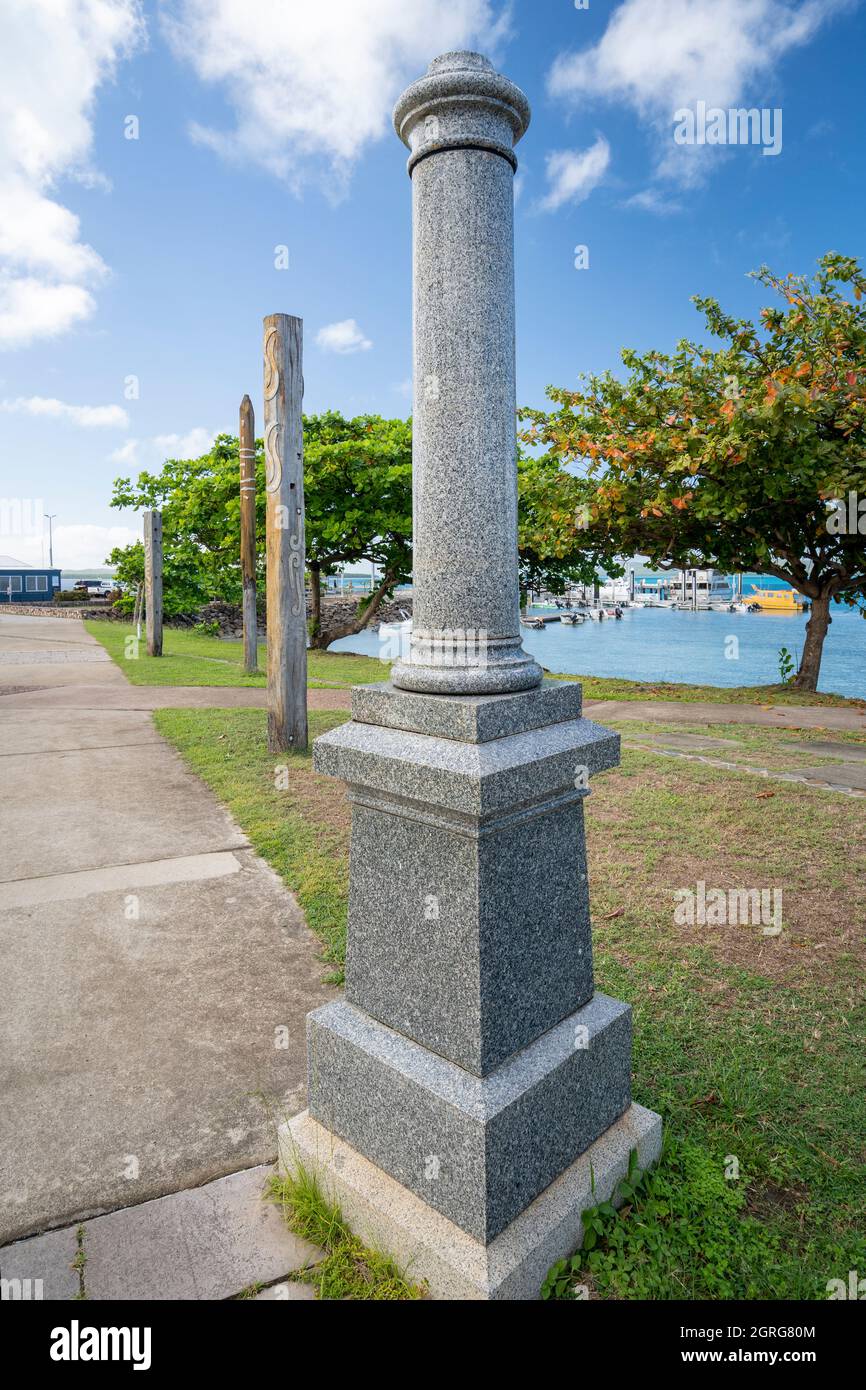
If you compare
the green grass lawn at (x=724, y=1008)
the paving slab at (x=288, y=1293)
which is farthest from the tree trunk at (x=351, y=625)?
the paving slab at (x=288, y=1293)

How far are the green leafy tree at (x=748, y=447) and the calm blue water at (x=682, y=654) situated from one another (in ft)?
7.04

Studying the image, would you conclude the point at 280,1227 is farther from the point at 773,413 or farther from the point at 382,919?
the point at 773,413

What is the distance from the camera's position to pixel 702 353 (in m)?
10.7

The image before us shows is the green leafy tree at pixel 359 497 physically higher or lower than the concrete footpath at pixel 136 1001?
higher

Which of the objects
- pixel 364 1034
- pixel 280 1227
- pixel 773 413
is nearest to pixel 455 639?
pixel 364 1034

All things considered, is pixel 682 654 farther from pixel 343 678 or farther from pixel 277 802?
pixel 277 802

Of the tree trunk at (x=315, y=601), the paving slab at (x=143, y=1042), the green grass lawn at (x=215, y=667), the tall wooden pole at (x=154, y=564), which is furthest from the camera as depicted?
the tree trunk at (x=315, y=601)

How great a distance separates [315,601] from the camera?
20.7 metres

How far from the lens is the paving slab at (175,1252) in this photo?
181cm

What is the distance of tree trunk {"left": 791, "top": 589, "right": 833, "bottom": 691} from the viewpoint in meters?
11.8

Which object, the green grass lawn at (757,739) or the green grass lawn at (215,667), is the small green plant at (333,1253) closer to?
the green grass lawn at (757,739)

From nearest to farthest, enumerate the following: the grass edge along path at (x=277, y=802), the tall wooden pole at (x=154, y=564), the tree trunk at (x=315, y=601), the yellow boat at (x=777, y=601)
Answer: the grass edge along path at (x=277, y=802), the tall wooden pole at (x=154, y=564), the tree trunk at (x=315, y=601), the yellow boat at (x=777, y=601)

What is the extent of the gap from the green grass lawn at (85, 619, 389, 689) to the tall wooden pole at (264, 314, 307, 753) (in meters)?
3.02
